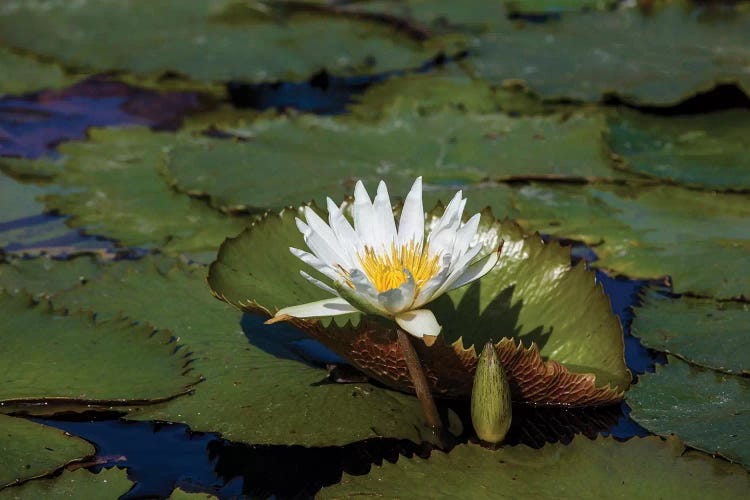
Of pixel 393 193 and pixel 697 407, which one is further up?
pixel 393 193

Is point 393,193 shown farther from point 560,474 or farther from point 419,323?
point 560,474

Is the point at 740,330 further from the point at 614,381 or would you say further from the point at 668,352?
the point at 614,381

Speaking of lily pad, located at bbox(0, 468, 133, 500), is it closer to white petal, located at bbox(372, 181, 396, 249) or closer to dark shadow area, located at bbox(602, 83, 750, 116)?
white petal, located at bbox(372, 181, 396, 249)

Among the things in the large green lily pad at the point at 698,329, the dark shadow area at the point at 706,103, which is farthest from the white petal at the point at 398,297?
the dark shadow area at the point at 706,103

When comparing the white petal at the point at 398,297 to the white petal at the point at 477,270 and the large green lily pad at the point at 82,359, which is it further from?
the large green lily pad at the point at 82,359

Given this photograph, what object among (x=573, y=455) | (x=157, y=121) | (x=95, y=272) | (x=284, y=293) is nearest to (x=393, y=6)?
(x=157, y=121)

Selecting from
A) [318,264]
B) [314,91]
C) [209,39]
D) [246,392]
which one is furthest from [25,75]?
[318,264]
